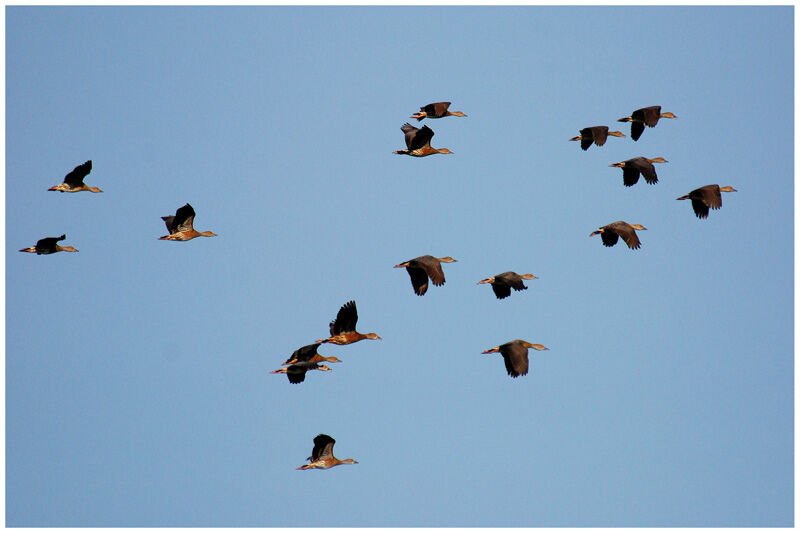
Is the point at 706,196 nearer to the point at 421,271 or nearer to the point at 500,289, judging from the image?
the point at 500,289

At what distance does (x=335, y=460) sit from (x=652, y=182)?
835 centimetres

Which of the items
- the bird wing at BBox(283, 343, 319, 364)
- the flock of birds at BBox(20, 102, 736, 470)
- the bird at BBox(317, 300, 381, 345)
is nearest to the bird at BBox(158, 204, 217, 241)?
the flock of birds at BBox(20, 102, 736, 470)

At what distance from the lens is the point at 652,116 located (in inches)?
1254

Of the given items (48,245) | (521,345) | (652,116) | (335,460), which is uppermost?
(652,116)

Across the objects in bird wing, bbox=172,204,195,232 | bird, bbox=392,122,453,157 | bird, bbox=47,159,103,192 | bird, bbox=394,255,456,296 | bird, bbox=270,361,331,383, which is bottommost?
bird, bbox=270,361,331,383

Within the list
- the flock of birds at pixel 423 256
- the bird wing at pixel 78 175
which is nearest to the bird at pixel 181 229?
the flock of birds at pixel 423 256

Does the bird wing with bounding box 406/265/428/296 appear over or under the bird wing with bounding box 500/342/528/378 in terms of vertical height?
over

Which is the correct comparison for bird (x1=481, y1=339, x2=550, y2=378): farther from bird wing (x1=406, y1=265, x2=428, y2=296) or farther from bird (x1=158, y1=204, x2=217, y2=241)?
bird (x1=158, y1=204, x2=217, y2=241)

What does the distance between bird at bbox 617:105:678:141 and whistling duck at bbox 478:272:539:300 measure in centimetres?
436

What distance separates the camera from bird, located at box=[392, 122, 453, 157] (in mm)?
31672

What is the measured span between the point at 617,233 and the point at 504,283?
2.41m

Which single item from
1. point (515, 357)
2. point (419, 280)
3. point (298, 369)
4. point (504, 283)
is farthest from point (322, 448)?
point (515, 357)

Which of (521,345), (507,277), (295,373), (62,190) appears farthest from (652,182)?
(62,190)

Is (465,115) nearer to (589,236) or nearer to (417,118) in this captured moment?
(417,118)
